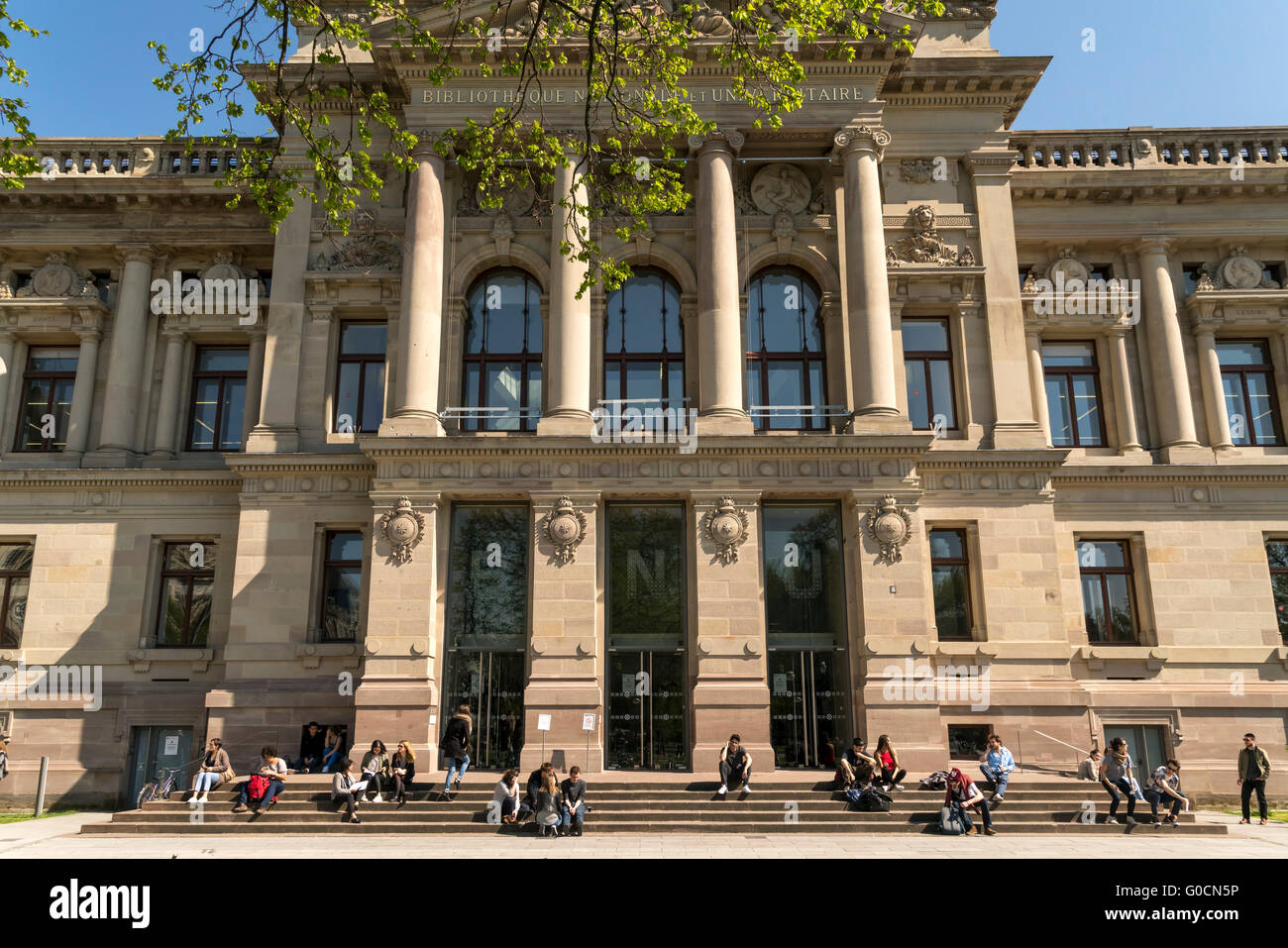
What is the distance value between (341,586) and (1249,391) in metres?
27.5

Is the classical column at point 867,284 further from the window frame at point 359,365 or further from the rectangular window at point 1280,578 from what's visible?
the window frame at point 359,365

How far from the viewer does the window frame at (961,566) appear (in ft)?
85.1

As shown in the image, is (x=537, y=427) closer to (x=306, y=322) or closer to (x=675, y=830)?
(x=306, y=322)

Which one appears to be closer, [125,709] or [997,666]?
[997,666]

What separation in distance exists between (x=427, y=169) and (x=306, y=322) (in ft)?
18.5

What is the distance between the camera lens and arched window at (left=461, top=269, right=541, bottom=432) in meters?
27.1

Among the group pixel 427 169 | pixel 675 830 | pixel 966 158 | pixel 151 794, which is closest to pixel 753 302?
pixel 966 158

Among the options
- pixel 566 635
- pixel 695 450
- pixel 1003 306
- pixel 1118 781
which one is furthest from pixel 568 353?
pixel 1118 781

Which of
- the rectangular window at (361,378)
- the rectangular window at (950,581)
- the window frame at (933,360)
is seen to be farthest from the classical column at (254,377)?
the rectangular window at (950,581)

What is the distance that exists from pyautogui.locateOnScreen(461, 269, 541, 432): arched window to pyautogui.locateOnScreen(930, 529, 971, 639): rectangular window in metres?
11.6

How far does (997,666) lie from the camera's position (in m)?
25.2

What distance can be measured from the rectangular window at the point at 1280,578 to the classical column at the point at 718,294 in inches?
626

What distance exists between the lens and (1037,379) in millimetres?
29109

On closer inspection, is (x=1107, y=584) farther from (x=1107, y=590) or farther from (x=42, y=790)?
(x=42, y=790)
